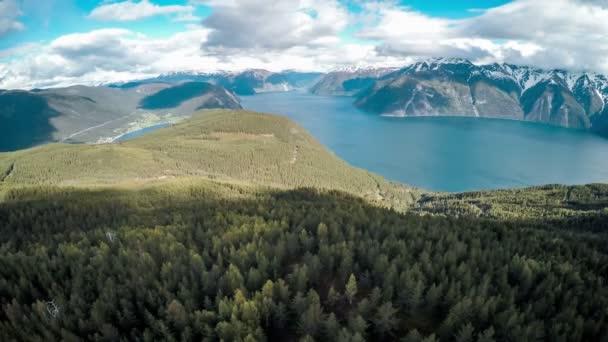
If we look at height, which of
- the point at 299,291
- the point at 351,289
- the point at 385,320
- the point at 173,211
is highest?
the point at 299,291

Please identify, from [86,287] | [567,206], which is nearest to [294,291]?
[86,287]

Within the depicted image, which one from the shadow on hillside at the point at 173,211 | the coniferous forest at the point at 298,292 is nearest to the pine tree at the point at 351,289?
the coniferous forest at the point at 298,292

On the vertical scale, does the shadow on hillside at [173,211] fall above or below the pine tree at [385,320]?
below

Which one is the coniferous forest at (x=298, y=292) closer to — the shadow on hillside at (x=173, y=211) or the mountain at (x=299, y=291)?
the mountain at (x=299, y=291)

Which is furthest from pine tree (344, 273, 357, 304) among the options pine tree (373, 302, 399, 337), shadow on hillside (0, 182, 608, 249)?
shadow on hillside (0, 182, 608, 249)

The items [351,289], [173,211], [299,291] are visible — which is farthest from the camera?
[173,211]

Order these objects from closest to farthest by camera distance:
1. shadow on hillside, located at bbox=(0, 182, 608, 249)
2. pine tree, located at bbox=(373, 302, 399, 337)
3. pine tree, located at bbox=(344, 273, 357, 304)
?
1. pine tree, located at bbox=(373, 302, 399, 337)
2. pine tree, located at bbox=(344, 273, 357, 304)
3. shadow on hillside, located at bbox=(0, 182, 608, 249)

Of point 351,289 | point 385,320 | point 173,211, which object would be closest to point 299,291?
point 351,289

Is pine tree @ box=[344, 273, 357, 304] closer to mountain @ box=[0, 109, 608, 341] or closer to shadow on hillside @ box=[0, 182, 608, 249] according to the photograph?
mountain @ box=[0, 109, 608, 341]

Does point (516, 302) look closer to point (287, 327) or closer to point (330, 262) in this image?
point (330, 262)

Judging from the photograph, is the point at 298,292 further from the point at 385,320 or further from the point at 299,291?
the point at 385,320

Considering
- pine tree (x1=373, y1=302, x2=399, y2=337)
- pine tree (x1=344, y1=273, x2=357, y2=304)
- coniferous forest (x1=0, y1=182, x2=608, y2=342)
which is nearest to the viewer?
pine tree (x1=373, y1=302, x2=399, y2=337)
